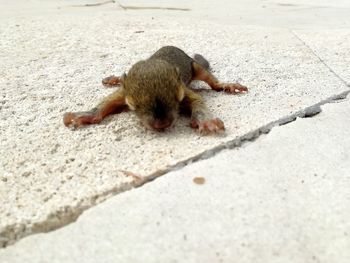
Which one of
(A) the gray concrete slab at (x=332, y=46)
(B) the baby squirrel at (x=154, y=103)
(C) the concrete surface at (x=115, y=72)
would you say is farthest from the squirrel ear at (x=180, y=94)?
(A) the gray concrete slab at (x=332, y=46)

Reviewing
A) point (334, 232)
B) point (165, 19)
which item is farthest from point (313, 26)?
point (334, 232)

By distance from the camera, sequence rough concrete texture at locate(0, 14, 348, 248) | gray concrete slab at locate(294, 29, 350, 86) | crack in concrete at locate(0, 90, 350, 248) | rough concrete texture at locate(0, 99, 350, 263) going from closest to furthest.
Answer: rough concrete texture at locate(0, 99, 350, 263) < crack in concrete at locate(0, 90, 350, 248) < rough concrete texture at locate(0, 14, 348, 248) < gray concrete slab at locate(294, 29, 350, 86)

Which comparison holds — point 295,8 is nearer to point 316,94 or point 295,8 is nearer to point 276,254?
point 316,94

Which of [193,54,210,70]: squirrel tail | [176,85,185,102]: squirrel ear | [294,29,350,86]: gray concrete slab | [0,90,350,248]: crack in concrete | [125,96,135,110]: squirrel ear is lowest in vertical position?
[294,29,350,86]: gray concrete slab

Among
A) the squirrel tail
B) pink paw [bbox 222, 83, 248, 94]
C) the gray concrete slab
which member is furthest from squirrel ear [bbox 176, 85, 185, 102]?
the gray concrete slab

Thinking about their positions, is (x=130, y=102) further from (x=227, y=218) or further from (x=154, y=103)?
(x=227, y=218)

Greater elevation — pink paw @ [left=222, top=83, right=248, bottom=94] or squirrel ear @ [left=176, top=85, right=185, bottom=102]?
squirrel ear @ [left=176, top=85, right=185, bottom=102]

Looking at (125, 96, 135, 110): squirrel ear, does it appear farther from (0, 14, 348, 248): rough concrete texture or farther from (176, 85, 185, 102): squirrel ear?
(176, 85, 185, 102): squirrel ear

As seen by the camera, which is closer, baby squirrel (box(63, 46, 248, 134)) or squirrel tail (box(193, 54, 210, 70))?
baby squirrel (box(63, 46, 248, 134))
